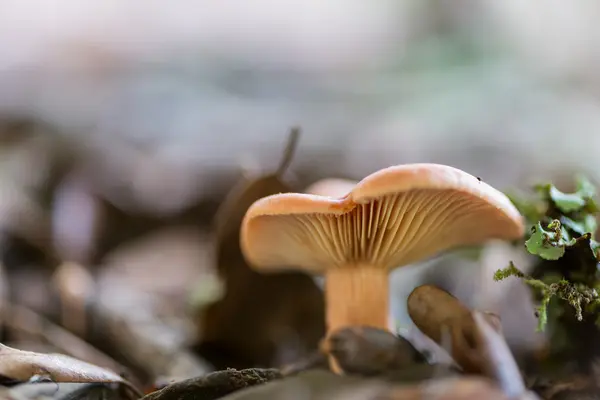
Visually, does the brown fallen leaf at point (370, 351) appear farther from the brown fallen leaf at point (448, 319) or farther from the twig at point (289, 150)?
the twig at point (289, 150)

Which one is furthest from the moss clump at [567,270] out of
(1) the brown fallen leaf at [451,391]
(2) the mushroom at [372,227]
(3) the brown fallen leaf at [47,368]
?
(3) the brown fallen leaf at [47,368]

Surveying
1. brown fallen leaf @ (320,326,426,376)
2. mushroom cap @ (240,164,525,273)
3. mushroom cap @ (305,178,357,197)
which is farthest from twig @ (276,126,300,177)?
brown fallen leaf @ (320,326,426,376)

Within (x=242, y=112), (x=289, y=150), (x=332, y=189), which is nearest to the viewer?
(x=332, y=189)

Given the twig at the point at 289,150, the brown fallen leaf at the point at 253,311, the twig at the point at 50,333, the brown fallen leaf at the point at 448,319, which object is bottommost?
the twig at the point at 50,333

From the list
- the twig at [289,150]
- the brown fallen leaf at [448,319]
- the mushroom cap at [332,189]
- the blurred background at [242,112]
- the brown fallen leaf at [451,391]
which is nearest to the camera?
the brown fallen leaf at [451,391]

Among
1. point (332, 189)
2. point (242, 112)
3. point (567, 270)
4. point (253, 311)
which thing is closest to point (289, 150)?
point (332, 189)

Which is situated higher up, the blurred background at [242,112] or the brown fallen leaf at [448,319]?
the blurred background at [242,112]

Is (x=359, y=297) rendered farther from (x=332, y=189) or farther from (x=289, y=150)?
(x=289, y=150)

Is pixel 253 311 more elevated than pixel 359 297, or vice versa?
pixel 359 297
